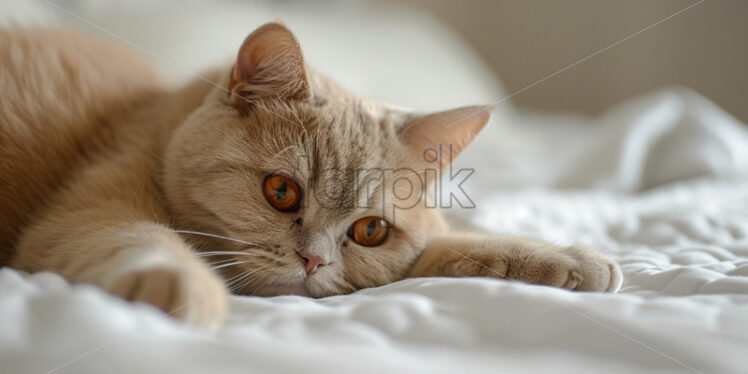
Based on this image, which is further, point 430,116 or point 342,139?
point 430,116

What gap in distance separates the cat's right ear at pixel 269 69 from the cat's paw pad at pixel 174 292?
47cm

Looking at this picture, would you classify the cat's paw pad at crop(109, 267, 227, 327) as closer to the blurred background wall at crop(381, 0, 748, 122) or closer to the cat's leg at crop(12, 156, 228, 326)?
the cat's leg at crop(12, 156, 228, 326)

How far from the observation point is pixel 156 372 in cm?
47

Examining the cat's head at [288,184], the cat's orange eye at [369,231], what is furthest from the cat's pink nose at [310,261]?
the cat's orange eye at [369,231]

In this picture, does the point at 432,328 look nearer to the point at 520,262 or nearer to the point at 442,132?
the point at 520,262

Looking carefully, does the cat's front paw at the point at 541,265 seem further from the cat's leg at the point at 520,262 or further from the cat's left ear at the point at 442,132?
the cat's left ear at the point at 442,132

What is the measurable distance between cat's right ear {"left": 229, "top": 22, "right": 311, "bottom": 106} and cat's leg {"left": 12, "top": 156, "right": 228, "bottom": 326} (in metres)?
0.26

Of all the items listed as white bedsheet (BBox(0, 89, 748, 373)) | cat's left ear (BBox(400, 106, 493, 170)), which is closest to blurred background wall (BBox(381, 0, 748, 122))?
white bedsheet (BBox(0, 89, 748, 373))

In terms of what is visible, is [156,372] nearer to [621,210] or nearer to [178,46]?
[621,210]

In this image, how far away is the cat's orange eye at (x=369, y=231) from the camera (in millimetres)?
1011

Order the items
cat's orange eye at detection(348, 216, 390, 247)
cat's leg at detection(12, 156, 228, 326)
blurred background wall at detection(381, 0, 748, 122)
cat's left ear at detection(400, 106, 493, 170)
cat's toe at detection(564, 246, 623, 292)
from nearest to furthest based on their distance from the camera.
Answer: cat's leg at detection(12, 156, 228, 326) → cat's toe at detection(564, 246, 623, 292) → cat's orange eye at detection(348, 216, 390, 247) → cat's left ear at detection(400, 106, 493, 170) → blurred background wall at detection(381, 0, 748, 122)

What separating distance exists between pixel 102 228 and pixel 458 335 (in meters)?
0.56

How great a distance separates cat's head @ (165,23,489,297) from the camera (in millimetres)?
908

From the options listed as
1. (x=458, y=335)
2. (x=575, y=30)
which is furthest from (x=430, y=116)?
(x=575, y=30)
